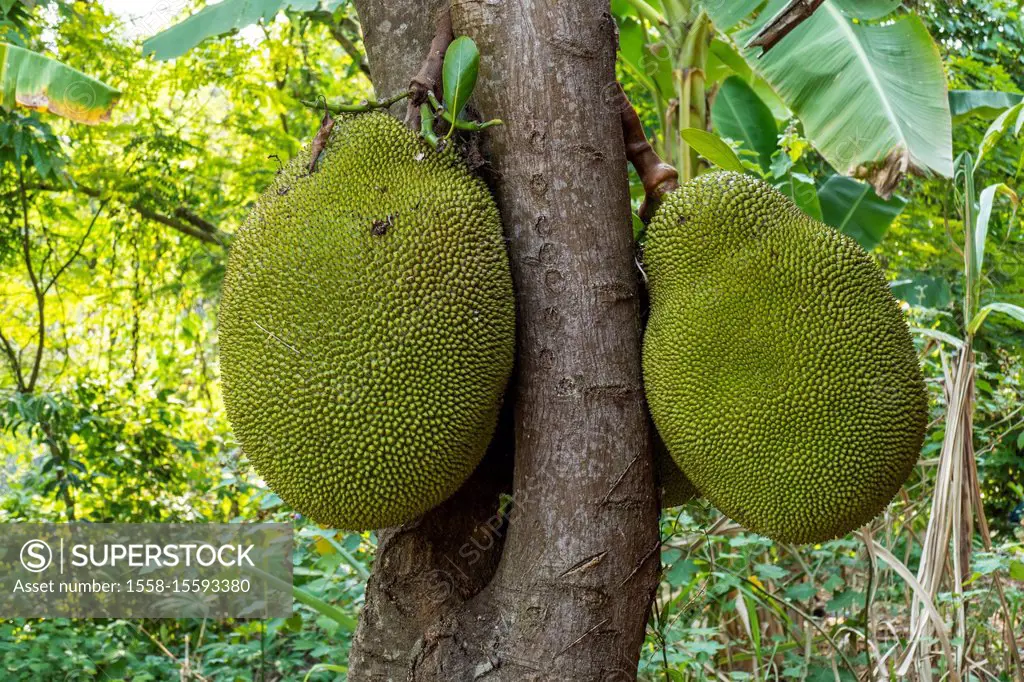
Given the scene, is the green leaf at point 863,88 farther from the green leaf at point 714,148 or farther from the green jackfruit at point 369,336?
the green jackfruit at point 369,336

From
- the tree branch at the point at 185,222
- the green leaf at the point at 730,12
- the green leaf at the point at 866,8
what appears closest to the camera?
the green leaf at the point at 730,12

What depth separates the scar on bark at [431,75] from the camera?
127cm

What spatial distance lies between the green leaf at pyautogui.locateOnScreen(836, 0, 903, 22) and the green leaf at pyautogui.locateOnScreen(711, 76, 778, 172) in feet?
1.30

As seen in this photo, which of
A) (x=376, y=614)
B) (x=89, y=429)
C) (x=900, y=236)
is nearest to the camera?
(x=376, y=614)

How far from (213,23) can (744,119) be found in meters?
1.58

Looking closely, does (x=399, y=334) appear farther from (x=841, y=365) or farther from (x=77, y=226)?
(x=77, y=226)

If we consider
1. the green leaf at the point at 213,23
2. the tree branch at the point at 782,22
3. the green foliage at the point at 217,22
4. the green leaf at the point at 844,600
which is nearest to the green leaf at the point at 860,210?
the green leaf at the point at 844,600

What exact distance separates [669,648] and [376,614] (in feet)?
3.49

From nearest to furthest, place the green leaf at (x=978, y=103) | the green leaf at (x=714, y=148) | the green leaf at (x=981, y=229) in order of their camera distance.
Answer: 1. the green leaf at (x=714, y=148)
2. the green leaf at (x=981, y=229)
3. the green leaf at (x=978, y=103)

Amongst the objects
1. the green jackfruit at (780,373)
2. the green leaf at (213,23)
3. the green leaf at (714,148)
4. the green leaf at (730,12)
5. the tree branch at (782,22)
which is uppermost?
the green leaf at (213,23)

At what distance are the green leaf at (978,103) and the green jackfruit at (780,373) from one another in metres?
1.87

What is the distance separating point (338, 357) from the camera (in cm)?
108

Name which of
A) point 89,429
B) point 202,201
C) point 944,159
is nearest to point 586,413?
point 944,159

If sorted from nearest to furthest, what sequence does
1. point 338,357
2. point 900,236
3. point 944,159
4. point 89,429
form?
point 338,357, point 944,159, point 89,429, point 900,236
